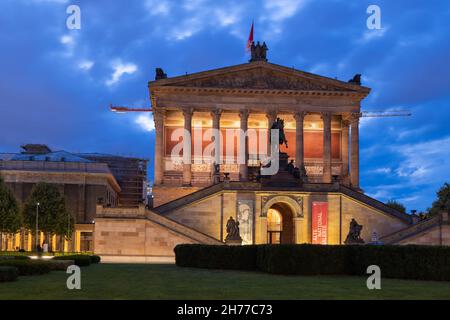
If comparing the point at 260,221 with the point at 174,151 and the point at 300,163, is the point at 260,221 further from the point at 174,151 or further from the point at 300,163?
the point at 174,151

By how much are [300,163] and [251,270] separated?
40.3 meters

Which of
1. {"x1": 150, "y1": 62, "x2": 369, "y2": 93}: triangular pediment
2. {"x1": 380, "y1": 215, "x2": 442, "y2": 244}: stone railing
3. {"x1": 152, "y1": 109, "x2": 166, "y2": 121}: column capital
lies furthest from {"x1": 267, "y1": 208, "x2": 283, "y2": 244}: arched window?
{"x1": 152, "y1": 109, "x2": 166, "y2": 121}: column capital

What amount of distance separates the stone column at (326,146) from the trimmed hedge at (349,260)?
40206 millimetres

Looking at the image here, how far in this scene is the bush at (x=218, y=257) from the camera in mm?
37094

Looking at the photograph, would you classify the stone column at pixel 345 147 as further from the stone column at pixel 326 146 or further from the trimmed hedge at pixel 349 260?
the trimmed hedge at pixel 349 260

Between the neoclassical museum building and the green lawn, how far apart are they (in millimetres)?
26211

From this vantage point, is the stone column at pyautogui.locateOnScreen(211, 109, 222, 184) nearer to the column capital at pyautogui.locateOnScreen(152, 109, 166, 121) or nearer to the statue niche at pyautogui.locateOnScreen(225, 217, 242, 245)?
the column capital at pyautogui.locateOnScreen(152, 109, 166, 121)

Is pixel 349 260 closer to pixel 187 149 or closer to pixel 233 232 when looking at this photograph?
pixel 233 232

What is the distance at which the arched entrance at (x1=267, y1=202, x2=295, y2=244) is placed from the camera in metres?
64.2

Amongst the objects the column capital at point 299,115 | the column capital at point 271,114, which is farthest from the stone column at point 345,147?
the column capital at point 271,114

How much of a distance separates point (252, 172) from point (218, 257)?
38.0 m

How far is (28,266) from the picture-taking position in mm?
30203

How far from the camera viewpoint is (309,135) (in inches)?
3270

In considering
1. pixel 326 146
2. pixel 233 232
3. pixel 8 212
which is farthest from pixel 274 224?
pixel 8 212
